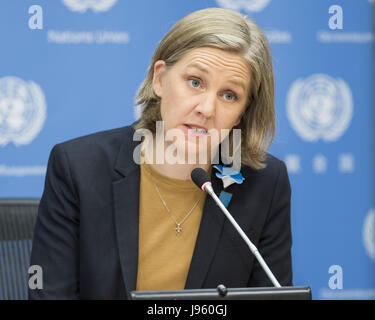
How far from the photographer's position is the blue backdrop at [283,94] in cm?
204

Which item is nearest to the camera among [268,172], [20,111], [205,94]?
[205,94]

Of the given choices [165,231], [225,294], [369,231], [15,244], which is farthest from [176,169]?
[369,231]

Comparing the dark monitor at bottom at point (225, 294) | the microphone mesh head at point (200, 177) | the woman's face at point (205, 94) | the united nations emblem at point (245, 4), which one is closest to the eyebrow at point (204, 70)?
the woman's face at point (205, 94)

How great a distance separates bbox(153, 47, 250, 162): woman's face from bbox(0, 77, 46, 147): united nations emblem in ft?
2.93

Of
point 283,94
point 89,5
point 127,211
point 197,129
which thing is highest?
point 89,5

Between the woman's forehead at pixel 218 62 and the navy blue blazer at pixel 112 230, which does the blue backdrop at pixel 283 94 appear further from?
the woman's forehead at pixel 218 62

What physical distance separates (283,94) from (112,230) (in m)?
1.20

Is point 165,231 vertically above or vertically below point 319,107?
below

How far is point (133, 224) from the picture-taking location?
4.29 feet

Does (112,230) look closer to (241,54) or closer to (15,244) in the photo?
(15,244)

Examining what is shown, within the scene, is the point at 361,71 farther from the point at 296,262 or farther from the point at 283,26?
the point at 296,262

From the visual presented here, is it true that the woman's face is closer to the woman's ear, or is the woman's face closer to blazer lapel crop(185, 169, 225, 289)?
the woman's ear

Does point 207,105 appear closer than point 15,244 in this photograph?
Yes

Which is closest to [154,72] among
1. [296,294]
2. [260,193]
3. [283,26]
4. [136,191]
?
[136,191]
